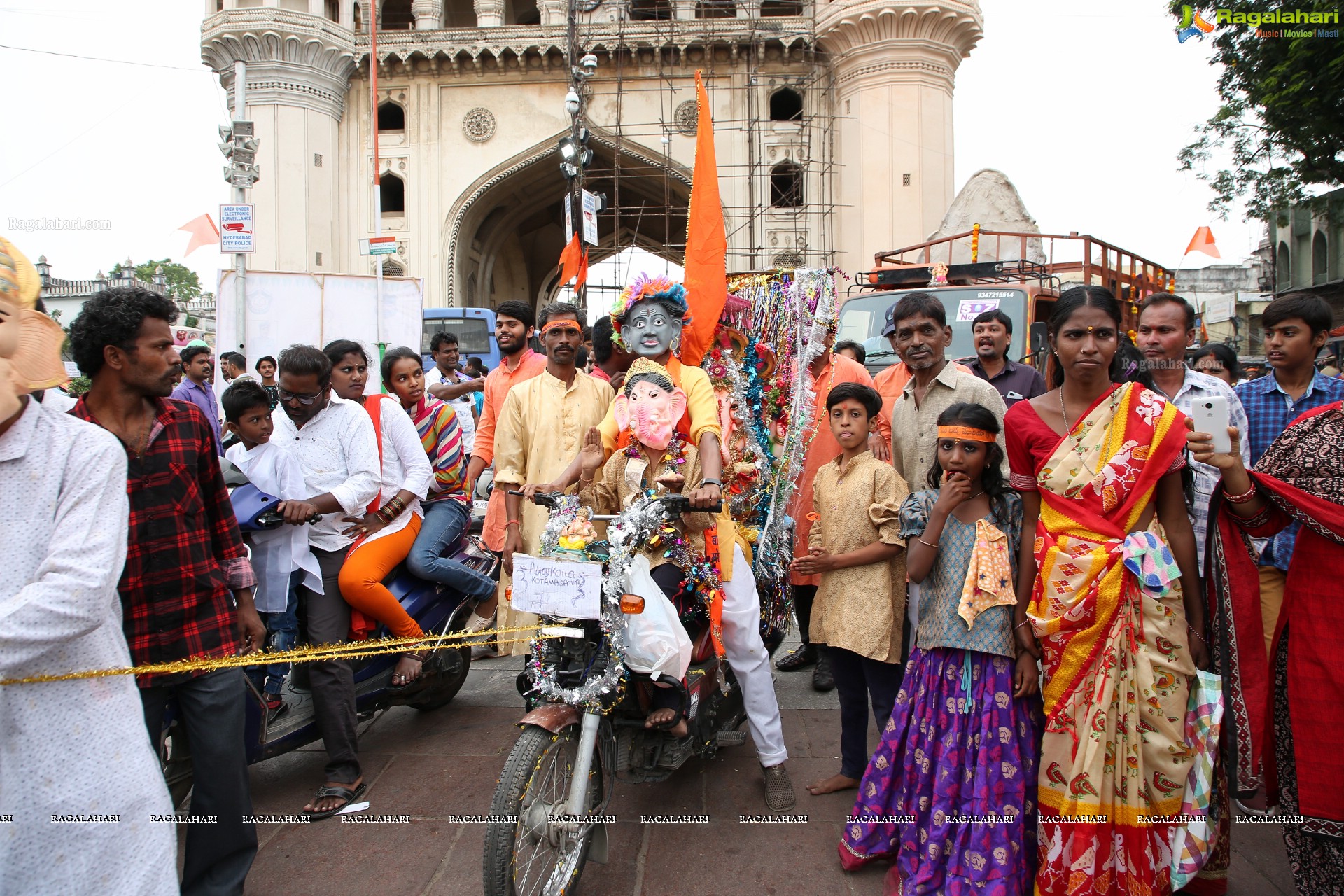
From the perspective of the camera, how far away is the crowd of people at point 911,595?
1.73m

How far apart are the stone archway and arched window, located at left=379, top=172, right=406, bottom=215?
181 cm

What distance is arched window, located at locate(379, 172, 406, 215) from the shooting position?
20.3m

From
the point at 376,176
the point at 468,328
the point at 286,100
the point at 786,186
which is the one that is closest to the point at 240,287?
the point at 468,328

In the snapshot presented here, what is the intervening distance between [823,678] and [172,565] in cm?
316

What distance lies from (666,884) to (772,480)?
5.50 feet

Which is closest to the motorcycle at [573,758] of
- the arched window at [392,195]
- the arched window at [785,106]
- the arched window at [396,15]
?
the arched window at [785,106]

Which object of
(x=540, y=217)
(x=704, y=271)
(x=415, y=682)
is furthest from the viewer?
(x=540, y=217)

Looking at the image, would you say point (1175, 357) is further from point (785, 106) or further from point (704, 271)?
point (785, 106)

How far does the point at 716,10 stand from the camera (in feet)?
64.5

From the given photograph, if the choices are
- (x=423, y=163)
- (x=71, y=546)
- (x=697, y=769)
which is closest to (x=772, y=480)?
(x=697, y=769)

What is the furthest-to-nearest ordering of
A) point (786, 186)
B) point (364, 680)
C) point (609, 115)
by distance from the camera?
point (786, 186)
point (609, 115)
point (364, 680)

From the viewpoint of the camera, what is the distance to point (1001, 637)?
100.0 inches

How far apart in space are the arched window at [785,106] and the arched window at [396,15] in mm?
10580

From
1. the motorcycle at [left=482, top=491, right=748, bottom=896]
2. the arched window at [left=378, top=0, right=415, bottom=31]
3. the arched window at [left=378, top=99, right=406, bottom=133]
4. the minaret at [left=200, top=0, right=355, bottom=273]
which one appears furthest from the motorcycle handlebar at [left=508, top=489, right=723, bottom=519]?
the arched window at [left=378, top=0, right=415, bottom=31]
